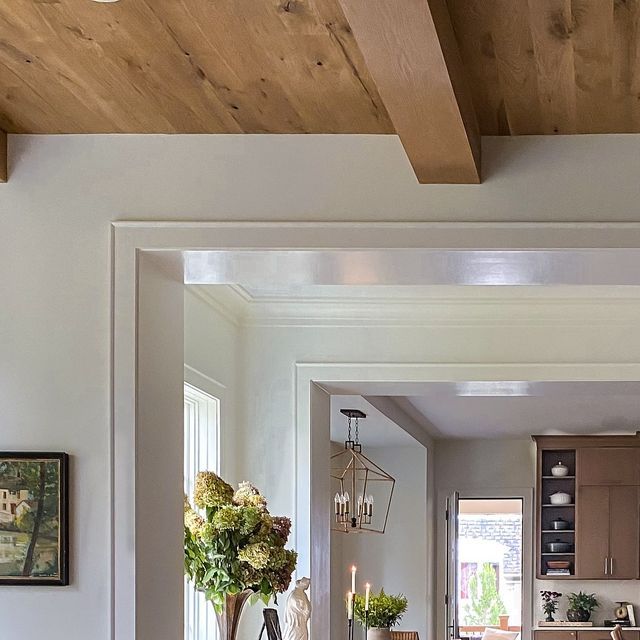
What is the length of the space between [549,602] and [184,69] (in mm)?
9977

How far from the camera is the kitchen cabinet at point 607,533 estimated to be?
11.2 meters

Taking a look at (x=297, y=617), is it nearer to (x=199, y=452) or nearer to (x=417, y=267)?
(x=199, y=452)

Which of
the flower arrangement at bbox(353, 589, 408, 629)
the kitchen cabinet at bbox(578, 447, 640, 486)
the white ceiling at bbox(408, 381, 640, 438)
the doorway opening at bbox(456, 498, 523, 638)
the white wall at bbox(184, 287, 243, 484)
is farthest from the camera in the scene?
the doorway opening at bbox(456, 498, 523, 638)

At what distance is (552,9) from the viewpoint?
6.93ft

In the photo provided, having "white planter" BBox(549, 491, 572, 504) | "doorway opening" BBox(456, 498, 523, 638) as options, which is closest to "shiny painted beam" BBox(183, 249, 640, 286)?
"white planter" BBox(549, 491, 572, 504)

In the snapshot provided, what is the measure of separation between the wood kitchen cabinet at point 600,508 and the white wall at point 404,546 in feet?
4.03

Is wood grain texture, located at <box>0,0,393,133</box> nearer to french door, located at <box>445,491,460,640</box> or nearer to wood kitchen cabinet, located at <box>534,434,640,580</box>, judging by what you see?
wood kitchen cabinet, located at <box>534,434,640,580</box>

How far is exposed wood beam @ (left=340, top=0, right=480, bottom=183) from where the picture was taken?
6.22ft

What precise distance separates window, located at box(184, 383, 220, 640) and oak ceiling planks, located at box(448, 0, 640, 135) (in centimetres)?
223

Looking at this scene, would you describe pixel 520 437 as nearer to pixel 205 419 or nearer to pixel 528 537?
pixel 528 537

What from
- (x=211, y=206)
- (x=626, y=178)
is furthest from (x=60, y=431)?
(x=626, y=178)

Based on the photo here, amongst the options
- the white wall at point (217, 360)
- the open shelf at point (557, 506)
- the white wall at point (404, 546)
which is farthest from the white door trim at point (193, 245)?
the open shelf at point (557, 506)

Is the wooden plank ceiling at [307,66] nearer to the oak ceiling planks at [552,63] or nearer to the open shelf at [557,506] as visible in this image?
the oak ceiling planks at [552,63]

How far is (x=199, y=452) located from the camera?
190 inches
